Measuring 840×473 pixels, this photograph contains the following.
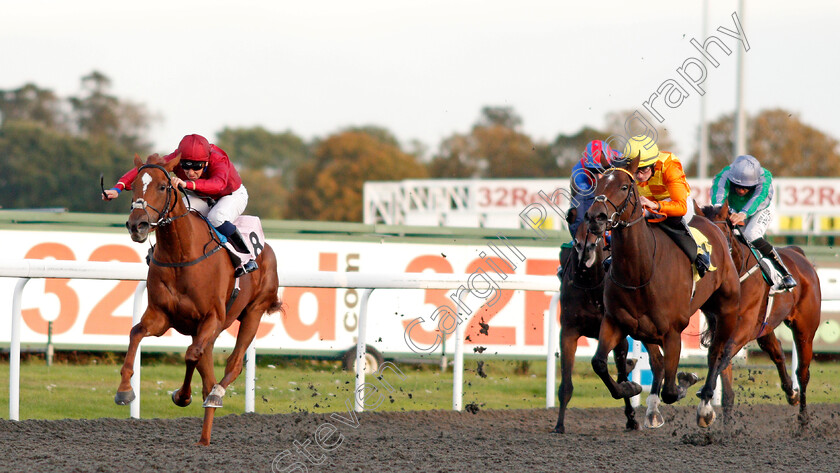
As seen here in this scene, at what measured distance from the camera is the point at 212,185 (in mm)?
5340

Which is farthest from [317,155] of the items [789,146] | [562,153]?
[789,146]

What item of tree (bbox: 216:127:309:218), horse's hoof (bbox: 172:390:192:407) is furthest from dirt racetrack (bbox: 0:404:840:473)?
tree (bbox: 216:127:309:218)

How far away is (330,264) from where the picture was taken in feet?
31.1

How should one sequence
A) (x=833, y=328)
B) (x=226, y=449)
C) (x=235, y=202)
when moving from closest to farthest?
(x=226, y=449) < (x=235, y=202) < (x=833, y=328)

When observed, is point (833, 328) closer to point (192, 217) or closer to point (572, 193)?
point (572, 193)

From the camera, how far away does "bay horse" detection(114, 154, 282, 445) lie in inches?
187

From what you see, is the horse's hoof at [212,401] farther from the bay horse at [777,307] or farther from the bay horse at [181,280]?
the bay horse at [777,307]

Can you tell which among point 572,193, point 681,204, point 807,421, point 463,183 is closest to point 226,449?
point 572,193

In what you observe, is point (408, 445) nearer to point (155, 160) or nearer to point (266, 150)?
point (155, 160)

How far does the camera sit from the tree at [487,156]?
160 ft

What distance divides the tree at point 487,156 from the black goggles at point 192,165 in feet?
138

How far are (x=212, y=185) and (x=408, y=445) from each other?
1.66 metres

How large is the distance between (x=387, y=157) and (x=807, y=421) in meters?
38.8

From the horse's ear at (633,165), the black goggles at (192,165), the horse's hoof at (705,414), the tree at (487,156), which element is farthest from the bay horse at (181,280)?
the tree at (487,156)
